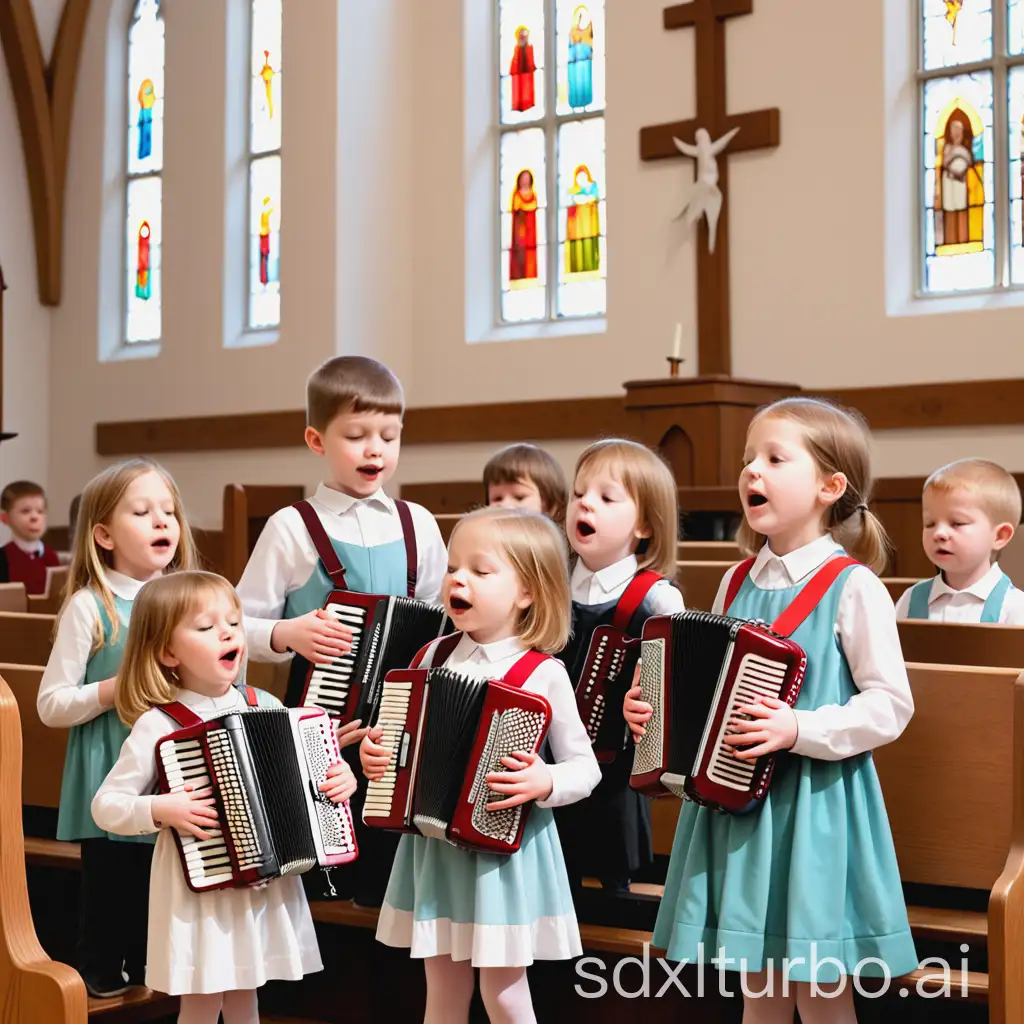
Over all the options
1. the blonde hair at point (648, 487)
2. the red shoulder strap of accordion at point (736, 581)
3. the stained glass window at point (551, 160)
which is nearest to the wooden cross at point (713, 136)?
the stained glass window at point (551, 160)

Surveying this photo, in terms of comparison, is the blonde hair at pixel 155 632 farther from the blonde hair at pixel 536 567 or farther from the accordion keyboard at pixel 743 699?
the accordion keyboard at pixel 743 699

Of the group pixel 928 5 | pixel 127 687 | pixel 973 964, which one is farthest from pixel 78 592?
pixel 928 5

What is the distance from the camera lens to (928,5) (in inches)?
369

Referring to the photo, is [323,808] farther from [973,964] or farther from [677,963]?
[973,964]

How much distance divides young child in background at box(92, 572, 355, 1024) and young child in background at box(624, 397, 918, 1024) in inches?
29.1

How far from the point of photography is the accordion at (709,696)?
265 cm

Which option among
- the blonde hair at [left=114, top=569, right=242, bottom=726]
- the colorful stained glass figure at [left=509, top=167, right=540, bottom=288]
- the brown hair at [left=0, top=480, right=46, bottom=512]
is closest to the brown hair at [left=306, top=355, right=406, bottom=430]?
the blonde hair at [left=114, top=569, right=242, bottom=726]

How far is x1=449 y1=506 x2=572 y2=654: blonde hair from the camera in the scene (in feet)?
9.51

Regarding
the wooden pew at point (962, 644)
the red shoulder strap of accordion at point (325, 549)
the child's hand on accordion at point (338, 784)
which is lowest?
the child's hand on accordion at point (338, 784)

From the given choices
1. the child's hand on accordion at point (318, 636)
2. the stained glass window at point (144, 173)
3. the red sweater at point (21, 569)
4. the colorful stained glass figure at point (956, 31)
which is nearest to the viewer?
the child's hand on accordion at point (318, 636)

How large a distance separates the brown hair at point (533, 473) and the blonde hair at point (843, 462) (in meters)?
1.16

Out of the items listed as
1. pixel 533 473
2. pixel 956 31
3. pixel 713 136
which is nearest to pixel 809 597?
pixel 533 473

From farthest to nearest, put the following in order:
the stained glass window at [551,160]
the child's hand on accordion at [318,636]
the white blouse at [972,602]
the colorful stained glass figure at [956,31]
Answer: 1. the stained glass window at [551,160]
2. the colorful stained glass figure at [956,31]
3. the white blouse at [972,602]
4. the child's hand on accordion at [318,636]

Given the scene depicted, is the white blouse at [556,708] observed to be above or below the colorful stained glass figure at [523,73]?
below
